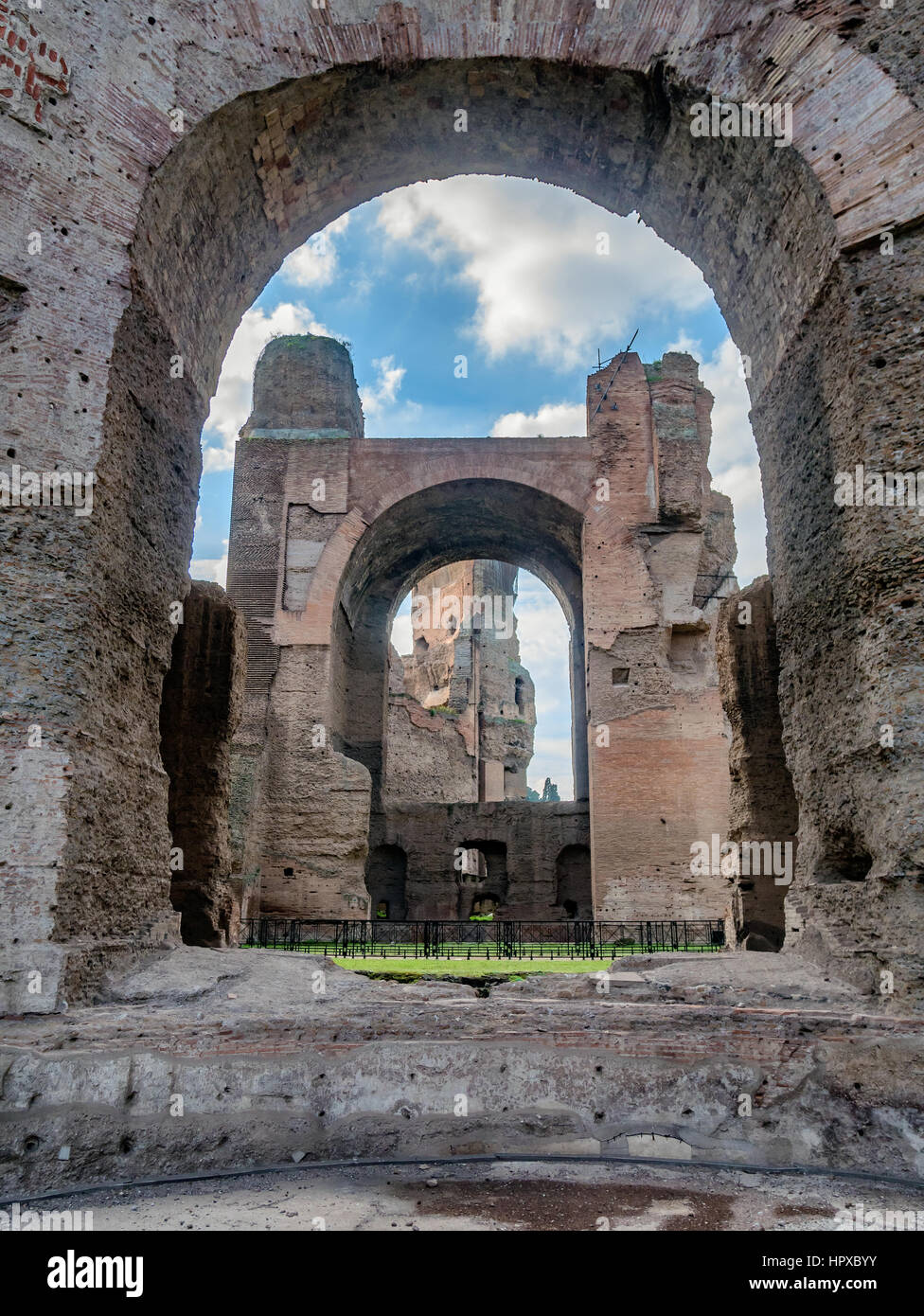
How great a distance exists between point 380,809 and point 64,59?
14.5 meters

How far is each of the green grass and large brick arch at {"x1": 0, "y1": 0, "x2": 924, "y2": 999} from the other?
69.4 inches

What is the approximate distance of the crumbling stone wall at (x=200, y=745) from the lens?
6957 mm

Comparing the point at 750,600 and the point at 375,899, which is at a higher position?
the point at 750,600

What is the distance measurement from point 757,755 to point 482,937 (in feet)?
31.5

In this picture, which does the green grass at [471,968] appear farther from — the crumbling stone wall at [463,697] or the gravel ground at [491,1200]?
the crumbling stone wall at [463,697]

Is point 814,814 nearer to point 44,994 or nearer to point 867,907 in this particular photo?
point 867,907

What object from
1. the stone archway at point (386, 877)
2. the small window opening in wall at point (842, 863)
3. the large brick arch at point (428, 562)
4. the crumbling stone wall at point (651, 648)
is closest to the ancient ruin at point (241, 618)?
the small window opening in wall at point (842, 863)

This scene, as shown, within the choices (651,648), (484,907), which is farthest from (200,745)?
(484,907)

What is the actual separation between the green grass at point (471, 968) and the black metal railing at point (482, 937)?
0.63m

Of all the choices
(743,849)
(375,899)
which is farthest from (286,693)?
(743,849)

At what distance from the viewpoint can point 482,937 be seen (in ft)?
50.7

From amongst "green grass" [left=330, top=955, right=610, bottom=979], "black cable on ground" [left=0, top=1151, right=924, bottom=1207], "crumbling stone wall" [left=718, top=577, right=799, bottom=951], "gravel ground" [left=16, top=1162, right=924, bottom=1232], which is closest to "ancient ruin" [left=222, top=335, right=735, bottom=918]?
"green grass" [left=330, top=955, right=610, bottom=979]

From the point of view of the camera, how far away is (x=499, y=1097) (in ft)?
11.6

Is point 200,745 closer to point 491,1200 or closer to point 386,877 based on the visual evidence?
point 491,1200
